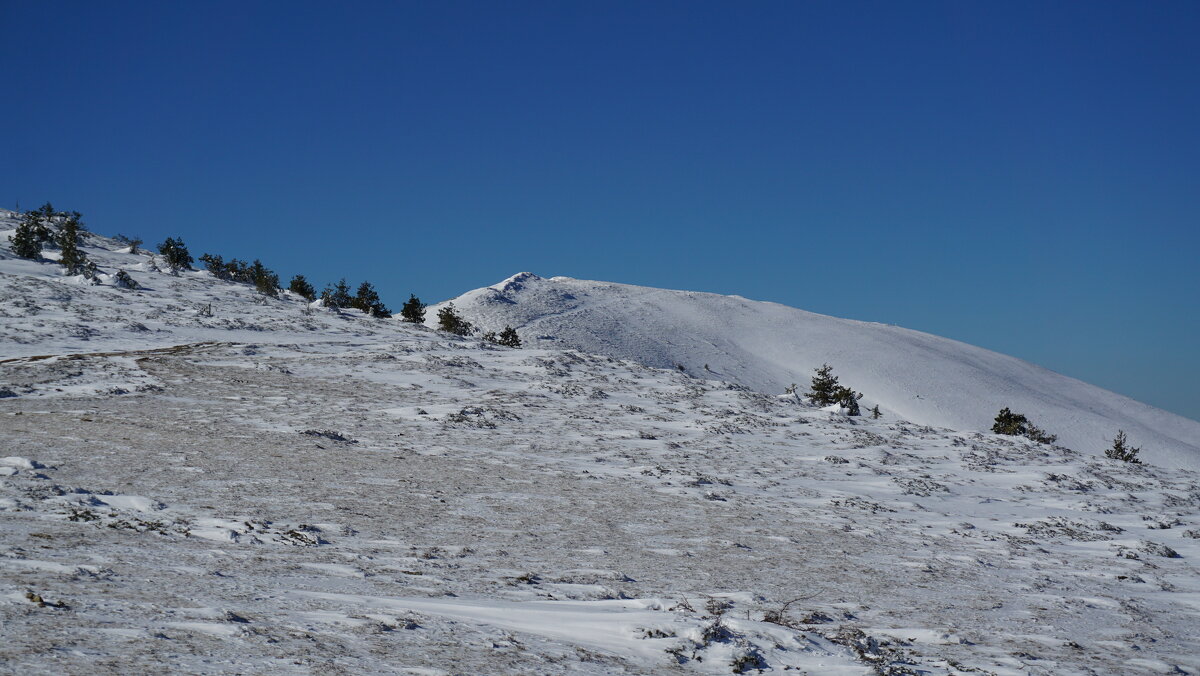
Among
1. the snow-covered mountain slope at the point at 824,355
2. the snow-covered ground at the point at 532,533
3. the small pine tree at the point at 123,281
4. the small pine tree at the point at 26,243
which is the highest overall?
the snow-covered mountain slope at the point at 824,355

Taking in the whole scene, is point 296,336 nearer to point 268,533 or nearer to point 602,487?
point 602,487

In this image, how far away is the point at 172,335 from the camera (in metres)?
25.6

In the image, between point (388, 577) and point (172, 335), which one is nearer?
point (388, 577)

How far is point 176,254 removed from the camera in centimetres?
4112

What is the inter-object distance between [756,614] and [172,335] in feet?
79.6

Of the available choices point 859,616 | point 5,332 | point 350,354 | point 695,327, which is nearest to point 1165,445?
point 695,327

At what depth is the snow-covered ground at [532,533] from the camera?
546cm

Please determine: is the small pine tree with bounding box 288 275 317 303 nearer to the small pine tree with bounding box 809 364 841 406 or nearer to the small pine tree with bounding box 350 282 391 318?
the small pine tree with bounding box 350 282 391 318

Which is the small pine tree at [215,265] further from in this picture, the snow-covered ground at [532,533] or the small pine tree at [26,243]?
the snow-covered ground at [532,533]

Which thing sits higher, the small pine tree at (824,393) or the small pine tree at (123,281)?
the small pine tree at (824,393)

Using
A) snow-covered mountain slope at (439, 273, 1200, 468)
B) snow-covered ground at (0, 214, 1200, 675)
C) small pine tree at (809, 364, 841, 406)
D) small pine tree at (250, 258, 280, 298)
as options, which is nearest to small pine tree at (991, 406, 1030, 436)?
small pine tree at (809, 364, 841, 406)

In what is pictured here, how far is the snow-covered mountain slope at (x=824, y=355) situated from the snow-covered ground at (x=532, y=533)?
43.9 m

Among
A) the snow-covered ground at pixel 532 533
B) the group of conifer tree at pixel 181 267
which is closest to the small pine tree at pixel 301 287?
the group of conifer tree at pixel 181 267

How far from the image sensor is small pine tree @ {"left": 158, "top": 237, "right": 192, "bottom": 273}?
4041 cm
